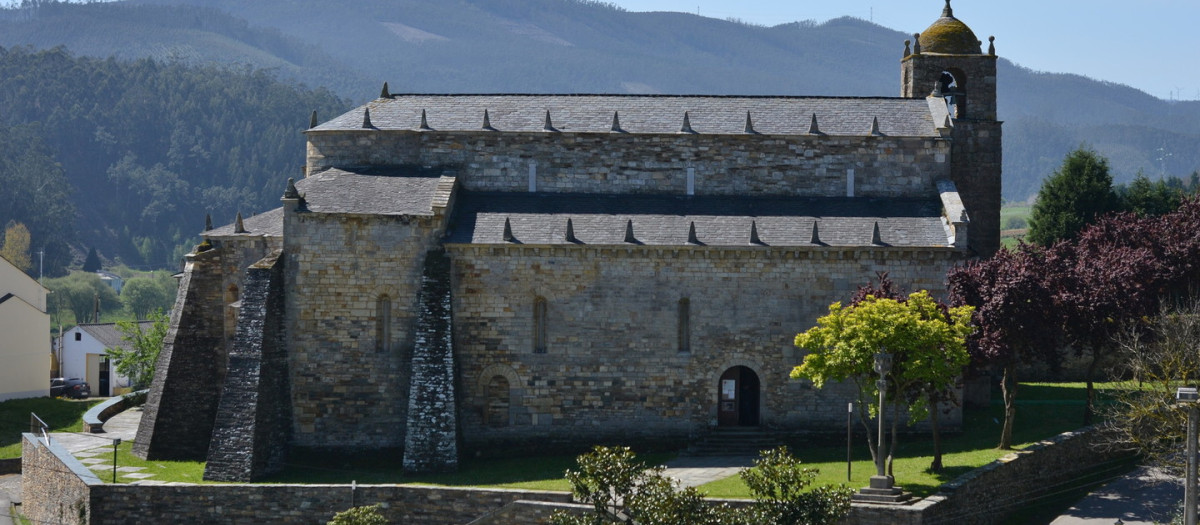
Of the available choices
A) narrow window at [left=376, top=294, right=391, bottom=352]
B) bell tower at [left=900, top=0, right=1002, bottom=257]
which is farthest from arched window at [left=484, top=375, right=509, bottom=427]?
bell tower at [left=900, top=0, right=1002, bottom=257]

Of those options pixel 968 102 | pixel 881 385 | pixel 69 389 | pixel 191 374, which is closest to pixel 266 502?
pixel 191 374

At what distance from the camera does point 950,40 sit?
50125 mm

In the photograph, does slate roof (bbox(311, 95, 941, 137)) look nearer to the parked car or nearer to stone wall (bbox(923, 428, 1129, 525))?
stone wall (bbox(923, 428, 1129, 525))

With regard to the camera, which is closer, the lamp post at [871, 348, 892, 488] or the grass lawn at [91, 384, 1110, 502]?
the lamp post at [871, 348, 892, 488]

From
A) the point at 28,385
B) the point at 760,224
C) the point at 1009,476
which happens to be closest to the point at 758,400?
the point at 760,224

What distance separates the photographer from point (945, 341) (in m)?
35.4

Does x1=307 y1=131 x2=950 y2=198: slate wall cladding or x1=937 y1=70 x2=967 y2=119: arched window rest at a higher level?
x1=937 y1=70 x2=967 y2=119: arched window

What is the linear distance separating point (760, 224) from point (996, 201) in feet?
35.4

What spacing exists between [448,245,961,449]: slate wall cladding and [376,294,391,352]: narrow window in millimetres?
2013

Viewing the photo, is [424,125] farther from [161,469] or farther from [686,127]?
[161,469]

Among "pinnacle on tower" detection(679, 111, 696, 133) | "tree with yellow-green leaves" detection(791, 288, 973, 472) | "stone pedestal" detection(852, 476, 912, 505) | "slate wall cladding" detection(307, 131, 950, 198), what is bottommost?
"stone pedestal" detection(852, 476, 912, 505)

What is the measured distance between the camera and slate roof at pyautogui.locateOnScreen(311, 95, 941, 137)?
45.5 metres

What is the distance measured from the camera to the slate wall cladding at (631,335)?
41.8 m

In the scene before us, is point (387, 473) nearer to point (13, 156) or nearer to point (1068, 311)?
point (1068, 311)
